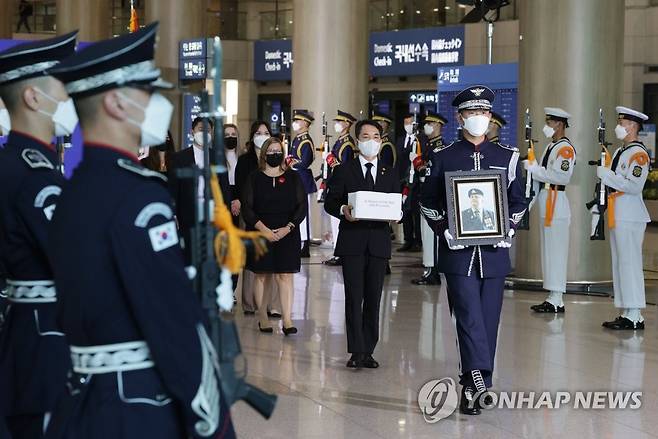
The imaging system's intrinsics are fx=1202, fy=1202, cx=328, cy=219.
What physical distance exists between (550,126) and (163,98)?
8.48 m

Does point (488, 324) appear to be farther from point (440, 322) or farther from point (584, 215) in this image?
point (584, 215)

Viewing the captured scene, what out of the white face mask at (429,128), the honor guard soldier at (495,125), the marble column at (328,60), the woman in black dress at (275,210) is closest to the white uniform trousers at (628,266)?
the honor guard soldier at (495,125)

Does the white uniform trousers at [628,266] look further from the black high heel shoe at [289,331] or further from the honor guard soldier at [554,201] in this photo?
the black high heel shoe at [289,331]

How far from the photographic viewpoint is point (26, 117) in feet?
14.6

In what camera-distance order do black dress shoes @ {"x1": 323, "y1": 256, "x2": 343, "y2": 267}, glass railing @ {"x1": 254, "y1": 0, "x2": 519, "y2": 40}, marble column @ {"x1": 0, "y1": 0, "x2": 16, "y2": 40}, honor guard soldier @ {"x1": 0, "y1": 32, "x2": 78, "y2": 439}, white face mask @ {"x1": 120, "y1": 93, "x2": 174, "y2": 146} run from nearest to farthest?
white face mask @ {"x1": 120, "y1": 93, "x2": 174, "y2": 146} → honor guard soldier @ {"x1": 0, "y1": 32, "x2": 78, "y2": 439} → black dress shoes @ {"x1": 323, "y1": 256, "x2": 343, "y2": 267} → glass railing @ {"x1": 254, "y1": 0, "x2": 519, "y2": 40} → marble column @ {"x1": 0, "y1": 0, "x2": 16, "y2": 40}

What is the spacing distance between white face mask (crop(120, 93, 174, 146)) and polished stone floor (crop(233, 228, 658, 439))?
3662 millimetres

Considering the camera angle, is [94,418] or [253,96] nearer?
[94,418]

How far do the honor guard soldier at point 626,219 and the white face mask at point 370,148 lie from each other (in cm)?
274

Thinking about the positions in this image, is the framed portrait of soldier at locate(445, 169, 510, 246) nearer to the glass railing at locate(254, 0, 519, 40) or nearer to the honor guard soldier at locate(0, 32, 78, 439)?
the honor guard soldier at locate(0, 32, 78, 439)

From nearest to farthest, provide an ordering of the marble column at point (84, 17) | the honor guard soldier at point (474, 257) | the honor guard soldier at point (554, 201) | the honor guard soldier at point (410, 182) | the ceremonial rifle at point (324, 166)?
the honor guard soldier at point (474, 257)
the honor guard soldier at point (554, 201)
the honor guard soldier at point (410, 182)
the ceremonial rifle at point (324, 166)
the marble column at point (84, 17)

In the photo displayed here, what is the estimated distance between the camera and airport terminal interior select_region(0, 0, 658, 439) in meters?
7.27

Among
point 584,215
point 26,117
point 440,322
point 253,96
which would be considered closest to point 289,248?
point 440,322

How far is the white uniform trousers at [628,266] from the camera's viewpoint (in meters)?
10.6

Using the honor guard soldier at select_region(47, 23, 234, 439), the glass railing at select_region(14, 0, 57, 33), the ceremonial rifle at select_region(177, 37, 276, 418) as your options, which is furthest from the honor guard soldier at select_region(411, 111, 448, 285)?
the glass railing at select_region(14, 0, 57, 33)
